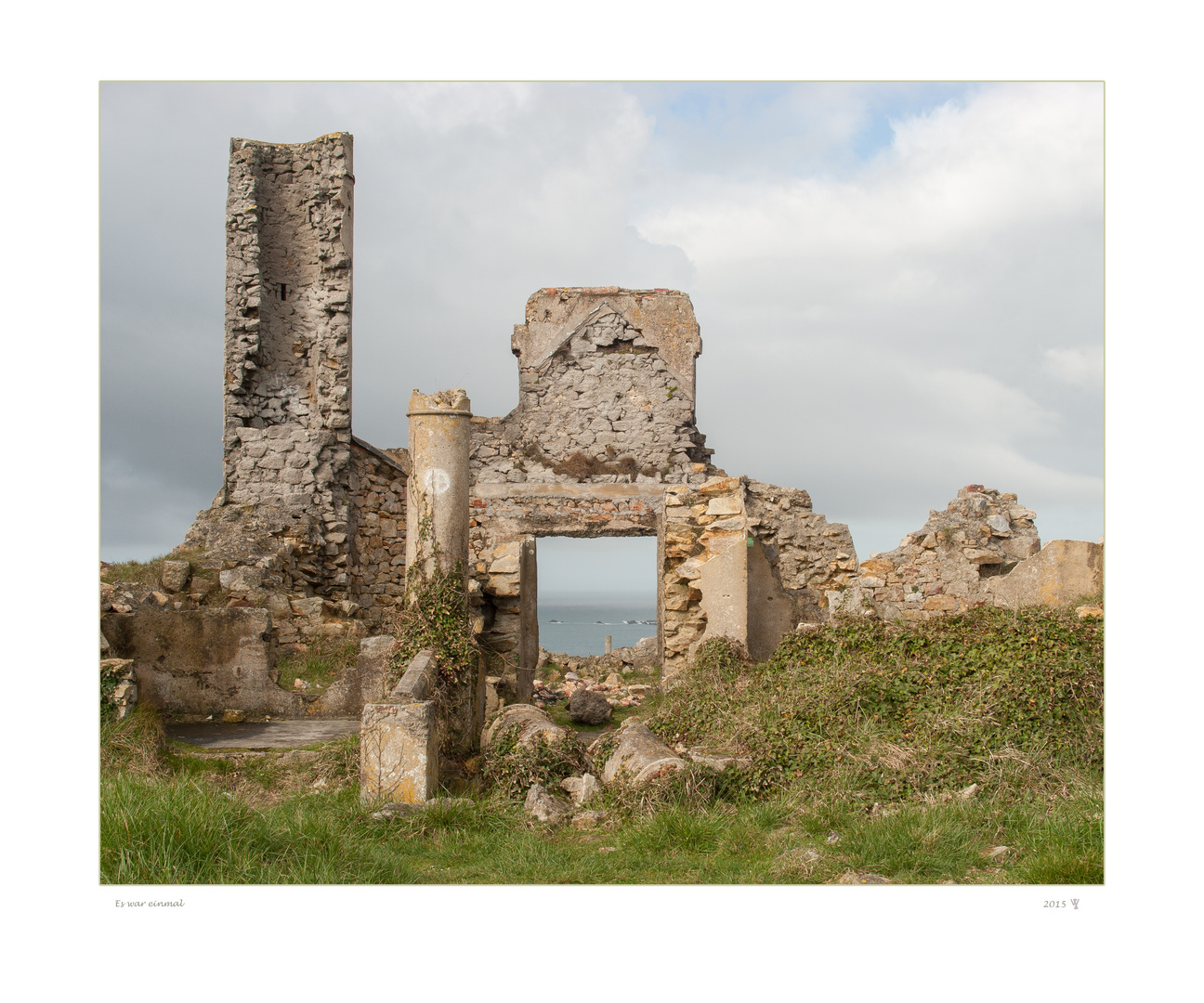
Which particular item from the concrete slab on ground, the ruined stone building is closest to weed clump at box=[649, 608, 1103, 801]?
the ruined stone building

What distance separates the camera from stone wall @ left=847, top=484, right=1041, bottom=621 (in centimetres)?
1113

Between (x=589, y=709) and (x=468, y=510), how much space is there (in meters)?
2.61

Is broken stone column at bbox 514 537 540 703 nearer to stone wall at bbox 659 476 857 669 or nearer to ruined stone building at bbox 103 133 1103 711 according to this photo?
ruined stone building at bbox 103 133 1103 711

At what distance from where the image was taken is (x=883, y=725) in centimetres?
705

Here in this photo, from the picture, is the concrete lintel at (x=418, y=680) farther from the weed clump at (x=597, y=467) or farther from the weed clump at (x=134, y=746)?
the weed clump at (x=597, y=467)

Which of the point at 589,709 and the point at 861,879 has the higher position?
the point at 861,879

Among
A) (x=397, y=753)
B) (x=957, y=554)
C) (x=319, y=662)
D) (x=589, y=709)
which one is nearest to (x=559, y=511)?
(x=319, y=662)

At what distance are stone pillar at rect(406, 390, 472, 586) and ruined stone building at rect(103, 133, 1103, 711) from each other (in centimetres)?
216

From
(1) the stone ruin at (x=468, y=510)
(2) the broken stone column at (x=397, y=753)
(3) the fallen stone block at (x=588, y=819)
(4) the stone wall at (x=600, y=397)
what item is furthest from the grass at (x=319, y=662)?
(4) the stone wall at (x=600, y=397)

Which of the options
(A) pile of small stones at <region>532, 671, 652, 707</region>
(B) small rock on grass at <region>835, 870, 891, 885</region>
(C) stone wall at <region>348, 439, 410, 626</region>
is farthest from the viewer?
(C) stone wall at <region>348, 439, 410, 626</region>

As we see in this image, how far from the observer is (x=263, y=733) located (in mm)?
8984

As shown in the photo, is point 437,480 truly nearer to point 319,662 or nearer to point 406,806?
point 406,806

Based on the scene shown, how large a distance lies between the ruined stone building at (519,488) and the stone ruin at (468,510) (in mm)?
32

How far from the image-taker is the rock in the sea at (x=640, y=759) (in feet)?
20.6
